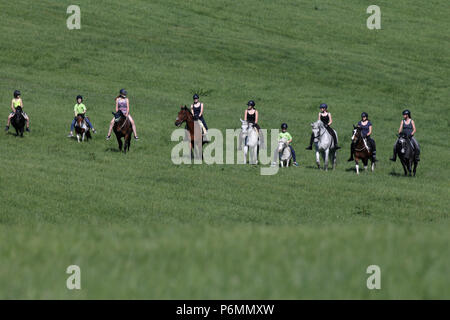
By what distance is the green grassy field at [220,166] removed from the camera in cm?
870

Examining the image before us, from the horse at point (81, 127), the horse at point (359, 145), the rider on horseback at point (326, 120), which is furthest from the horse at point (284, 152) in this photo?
the horse at point (81, 127)

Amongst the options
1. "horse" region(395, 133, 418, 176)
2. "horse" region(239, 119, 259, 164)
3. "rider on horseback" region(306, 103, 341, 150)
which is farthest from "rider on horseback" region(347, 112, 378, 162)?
"horse" region(239, 119, 259, 164)

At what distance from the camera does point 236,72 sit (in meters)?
66.4

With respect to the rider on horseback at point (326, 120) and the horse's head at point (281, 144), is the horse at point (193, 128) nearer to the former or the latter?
the horse's head at point (281, 144)

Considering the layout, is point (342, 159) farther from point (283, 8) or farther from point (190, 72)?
point (283, 8)

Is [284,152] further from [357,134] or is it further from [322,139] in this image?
[357,134]

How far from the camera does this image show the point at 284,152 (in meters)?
35.0

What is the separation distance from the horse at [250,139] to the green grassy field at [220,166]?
1662mm

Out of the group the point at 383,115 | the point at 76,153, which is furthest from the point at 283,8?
the point at 76,153

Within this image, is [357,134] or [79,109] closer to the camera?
[357,134]

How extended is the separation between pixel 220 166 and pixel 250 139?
2.01 meters

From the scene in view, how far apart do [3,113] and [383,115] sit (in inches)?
1158

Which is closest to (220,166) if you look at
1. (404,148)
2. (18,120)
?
(404,148)

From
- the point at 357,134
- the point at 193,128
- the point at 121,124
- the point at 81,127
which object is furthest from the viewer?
the point at 81,127
